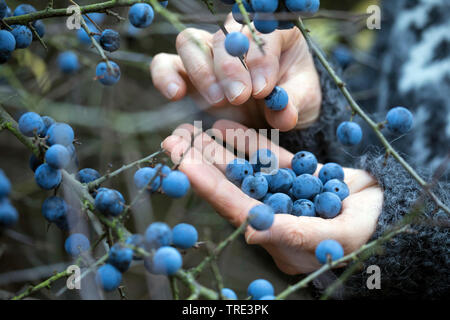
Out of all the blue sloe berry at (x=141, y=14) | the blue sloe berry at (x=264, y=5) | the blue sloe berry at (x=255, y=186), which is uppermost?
the blue sloe berry at (x=141, y=14)

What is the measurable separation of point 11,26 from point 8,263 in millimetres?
1077

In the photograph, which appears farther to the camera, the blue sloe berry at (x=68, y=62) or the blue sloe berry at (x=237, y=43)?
the blue sloe berry at (x=68, y=62)

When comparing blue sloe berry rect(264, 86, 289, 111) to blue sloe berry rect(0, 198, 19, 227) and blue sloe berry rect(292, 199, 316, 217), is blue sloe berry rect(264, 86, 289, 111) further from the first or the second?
blue sloe berry rect(0, 198, 19, 227)

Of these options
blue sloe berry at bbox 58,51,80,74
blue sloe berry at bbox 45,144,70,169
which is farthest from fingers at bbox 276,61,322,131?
blue sloe berry at bbox 58,51,80,74

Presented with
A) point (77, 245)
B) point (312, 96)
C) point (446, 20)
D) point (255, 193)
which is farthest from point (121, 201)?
point (446, 20)

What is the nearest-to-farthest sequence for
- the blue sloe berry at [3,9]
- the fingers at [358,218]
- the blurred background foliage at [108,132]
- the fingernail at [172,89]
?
the blue sloe berry at [3,9] → the fingers at [358,218] → the fingernail at [172,89] → the blurred background foliage at [108,132]

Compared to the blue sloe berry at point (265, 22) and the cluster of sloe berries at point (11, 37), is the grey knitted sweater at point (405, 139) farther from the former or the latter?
the cluster of sloe berries at point (11, 37)

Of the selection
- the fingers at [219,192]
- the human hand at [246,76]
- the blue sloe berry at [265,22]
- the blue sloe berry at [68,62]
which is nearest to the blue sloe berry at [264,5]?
the blue sloe berry at [265,22]

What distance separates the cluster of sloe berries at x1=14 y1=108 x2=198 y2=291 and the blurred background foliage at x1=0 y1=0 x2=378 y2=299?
1.79 ft

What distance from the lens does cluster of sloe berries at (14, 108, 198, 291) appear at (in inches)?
24.7

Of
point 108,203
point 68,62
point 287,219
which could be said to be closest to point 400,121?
point 287,219

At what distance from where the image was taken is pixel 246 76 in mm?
991

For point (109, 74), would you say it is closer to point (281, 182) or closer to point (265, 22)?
point (265, 22)

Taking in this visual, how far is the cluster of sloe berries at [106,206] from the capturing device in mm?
628
